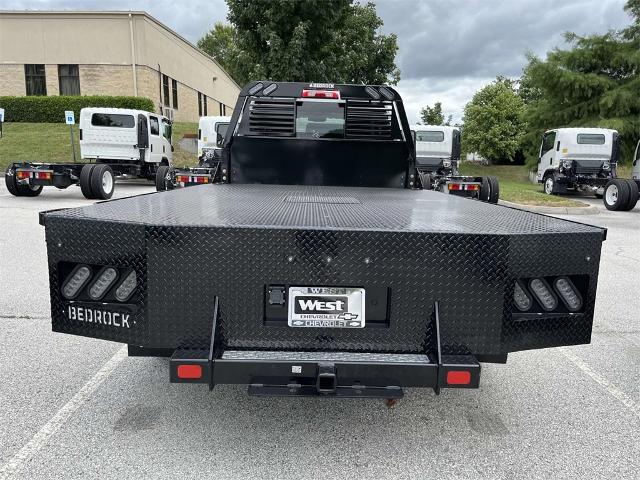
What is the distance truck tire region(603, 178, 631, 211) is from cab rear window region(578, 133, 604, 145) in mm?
3850

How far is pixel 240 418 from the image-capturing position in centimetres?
278

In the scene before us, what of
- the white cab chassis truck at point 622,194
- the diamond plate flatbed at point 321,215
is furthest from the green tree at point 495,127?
the diamond plate flatbed at point 321,215

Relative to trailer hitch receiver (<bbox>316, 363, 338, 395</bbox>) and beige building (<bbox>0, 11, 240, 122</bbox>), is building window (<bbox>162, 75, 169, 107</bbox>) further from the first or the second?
trailer hitch receiver (<bbox>316, 363, 338, 395</bbox>)

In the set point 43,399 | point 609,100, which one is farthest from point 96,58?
point 43,399

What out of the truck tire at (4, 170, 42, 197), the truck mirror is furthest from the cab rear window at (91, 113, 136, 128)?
the truck tire at (4, 170, 42, 197)

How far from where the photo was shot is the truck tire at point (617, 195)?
13484 millimetres

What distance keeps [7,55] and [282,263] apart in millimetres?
35663

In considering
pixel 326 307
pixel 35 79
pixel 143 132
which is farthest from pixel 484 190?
pixel 35 79

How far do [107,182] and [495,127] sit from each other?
32.5 meters

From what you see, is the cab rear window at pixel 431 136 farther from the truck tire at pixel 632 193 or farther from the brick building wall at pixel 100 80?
the brick building wall at pixel 100 80

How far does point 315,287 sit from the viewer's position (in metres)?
2.21

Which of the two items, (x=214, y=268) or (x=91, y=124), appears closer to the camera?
(x=214, y=268)

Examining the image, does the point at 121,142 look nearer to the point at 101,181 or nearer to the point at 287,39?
the point at 101,181

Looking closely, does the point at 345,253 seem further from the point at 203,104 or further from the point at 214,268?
the point at 203,104
